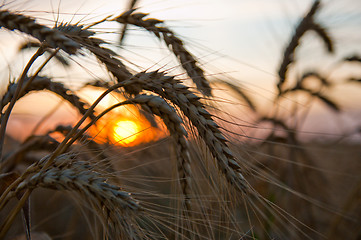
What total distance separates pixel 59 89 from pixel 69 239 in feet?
3.40

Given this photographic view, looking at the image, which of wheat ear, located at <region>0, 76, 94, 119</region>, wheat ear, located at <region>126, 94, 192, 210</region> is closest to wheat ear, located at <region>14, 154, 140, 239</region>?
wheat ear, located at <region>126, 94, 192, 210</region>

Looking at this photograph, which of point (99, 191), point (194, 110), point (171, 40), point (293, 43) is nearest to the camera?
point (99, 191)

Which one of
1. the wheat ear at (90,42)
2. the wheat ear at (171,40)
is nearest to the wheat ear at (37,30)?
the wheat ear at (90,42)

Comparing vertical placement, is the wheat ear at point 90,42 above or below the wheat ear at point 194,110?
above

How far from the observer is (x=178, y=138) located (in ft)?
3.14

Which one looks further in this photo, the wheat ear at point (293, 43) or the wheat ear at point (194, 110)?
the wheat ear at point (293, 43)

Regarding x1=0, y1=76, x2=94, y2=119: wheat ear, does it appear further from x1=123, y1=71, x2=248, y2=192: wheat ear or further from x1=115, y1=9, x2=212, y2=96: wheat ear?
x1=123, y1=71, x2=248, y2=192: wheat ear

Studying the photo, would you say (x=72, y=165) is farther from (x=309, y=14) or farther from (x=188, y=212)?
(x=309, y=14)

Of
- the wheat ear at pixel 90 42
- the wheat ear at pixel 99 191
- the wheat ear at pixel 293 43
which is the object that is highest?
the wheat ear at pixel 293 43

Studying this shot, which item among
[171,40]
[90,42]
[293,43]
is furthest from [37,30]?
[293,43]

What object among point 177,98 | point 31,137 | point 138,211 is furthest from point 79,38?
point 31,137

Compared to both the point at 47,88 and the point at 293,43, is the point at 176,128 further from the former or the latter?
the point at 293,43

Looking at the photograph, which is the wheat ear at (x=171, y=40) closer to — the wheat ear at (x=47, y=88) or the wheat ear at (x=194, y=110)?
the wheat ear at (x=194, y=110)

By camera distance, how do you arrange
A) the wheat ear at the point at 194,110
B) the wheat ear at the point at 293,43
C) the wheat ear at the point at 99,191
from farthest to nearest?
the wheat ear at the point at 293,43, the wheat ear at the point at 194,110, the wheat ear at the point at 99,191
